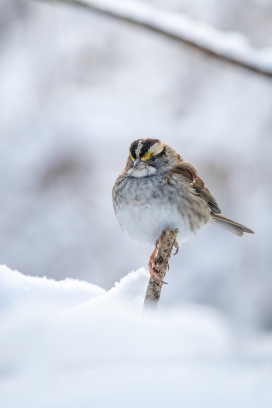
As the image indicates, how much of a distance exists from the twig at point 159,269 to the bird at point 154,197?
0.51 m

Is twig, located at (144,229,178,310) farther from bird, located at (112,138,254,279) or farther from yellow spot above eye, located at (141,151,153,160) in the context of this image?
yellow spot above eye, located at (141,151,153,160)

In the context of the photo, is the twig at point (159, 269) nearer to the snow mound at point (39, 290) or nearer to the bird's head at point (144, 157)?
the snow mound at point (39, 290)

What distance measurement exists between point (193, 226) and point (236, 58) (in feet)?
7.38

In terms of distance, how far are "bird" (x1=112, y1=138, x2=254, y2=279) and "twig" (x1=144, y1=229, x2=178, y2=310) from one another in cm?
51

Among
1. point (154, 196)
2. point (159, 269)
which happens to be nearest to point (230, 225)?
point (154, 196)

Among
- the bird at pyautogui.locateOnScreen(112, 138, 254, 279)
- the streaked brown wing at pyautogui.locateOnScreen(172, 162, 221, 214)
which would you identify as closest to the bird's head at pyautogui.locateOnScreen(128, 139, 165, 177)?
the bird at pyautogui.locateOnScreen(112, 138, 254, 279)

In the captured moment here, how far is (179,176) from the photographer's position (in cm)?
326

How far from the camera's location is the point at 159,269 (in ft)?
6.47

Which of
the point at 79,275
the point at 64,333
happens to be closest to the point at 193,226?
the point at 64,333

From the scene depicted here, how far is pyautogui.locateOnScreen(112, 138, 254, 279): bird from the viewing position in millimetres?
3008

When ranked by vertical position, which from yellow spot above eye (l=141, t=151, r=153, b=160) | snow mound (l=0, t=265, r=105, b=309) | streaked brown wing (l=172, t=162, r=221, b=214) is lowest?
snow mound (l=0, t=265, r=105, b=309)

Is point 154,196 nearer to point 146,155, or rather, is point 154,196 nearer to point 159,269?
point 146,155

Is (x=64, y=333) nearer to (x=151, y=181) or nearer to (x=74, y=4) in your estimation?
(x=74, y=4)

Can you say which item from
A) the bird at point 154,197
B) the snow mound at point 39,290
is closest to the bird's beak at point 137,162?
the bird at point 154,197
